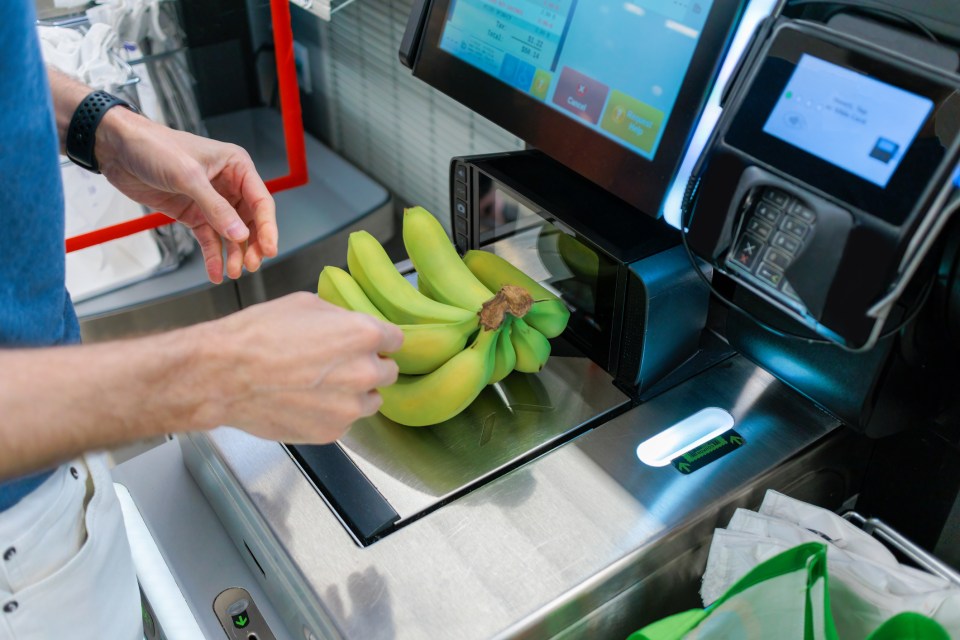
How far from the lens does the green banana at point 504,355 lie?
0.85 meters

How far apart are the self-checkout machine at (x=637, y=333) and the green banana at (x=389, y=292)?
0.36 ft

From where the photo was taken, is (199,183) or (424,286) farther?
(424,286)

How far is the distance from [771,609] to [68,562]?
645 millimetres

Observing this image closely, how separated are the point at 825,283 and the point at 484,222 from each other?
488 mm

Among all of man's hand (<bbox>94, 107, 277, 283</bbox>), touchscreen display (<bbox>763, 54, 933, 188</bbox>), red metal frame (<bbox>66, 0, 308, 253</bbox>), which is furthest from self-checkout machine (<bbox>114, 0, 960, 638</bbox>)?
red metal frame (<bbox>66, 0, 308, 253</bbox>)

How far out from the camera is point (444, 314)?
33.8 inches

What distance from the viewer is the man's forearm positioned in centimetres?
51

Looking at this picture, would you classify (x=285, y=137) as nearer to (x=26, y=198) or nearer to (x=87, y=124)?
(x=87, y=124)

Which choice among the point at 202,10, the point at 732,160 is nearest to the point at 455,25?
the point at 732,160

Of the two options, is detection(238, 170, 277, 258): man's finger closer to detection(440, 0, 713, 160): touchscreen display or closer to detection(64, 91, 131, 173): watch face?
detection(64, 91, 131, 173): watch face

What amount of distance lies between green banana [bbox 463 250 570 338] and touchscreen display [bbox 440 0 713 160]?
0.65 feet

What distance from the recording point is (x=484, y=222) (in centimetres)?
101

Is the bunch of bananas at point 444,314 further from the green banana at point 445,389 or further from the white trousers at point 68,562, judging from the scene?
the white trousers at point 68,562

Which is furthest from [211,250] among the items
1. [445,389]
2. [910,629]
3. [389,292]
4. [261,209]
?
[910,629]
